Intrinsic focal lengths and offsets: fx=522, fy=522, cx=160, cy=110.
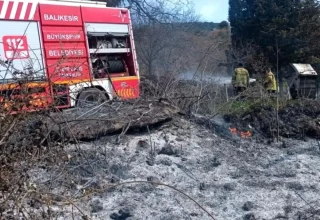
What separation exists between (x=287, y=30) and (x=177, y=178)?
17.1m

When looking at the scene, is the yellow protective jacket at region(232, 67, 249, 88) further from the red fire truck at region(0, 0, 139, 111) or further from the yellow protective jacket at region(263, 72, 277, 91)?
the red fire truck at region(0, 0, 139, 111)

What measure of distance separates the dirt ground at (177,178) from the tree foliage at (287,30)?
14.0m

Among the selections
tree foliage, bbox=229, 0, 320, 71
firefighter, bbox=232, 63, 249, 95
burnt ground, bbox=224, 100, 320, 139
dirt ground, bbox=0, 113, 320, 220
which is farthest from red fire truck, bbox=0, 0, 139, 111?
tree foliage, bbox=229, 0, 320, 71

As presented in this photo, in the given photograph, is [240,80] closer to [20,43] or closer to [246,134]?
[246,134]

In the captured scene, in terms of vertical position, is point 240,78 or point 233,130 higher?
point 240,78

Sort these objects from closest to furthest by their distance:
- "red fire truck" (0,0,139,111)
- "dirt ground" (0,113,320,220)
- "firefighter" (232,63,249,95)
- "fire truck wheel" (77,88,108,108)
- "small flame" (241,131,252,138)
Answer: "dirt ground" (0,113,320,220), "fire truck wheel" (77,88,108,108), "red fire truck" (0,0,139,111), "small flame" (241,131,252,138), "firefighter" (232,63,249,95)

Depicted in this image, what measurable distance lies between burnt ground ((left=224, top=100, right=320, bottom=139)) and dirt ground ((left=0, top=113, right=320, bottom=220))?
50cm

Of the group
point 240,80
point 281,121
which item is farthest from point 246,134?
point 240,80

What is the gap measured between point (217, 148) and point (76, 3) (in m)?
4.43

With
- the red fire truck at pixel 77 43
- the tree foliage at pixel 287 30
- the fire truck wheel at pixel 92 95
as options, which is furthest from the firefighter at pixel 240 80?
the tree foliage at pixel 287 30

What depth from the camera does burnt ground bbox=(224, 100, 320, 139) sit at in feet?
30.2

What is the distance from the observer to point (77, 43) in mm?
10141

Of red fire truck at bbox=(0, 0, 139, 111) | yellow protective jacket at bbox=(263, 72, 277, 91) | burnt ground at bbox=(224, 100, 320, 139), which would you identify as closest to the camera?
red fire truck at bbox=(0, 0, 139, 111)

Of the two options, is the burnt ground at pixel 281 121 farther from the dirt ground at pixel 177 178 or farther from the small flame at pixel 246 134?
the dirt ground at pixel 177 178
